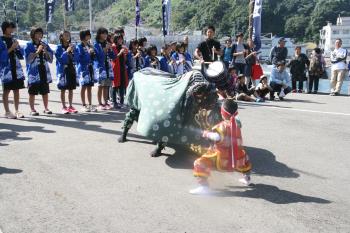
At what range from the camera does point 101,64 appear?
9.52 m

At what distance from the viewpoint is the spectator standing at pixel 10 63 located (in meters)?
8.35

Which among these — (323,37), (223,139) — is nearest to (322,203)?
(223,139)

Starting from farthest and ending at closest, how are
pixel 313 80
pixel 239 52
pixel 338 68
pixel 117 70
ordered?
pixel 313 80 → pixel 338 68 → pixel 239 52 → pixel 117 70

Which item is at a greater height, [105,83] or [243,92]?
[105,83]

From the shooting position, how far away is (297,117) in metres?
9.16

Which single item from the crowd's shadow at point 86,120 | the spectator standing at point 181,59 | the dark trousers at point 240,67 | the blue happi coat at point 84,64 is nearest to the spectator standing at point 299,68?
the dark trousers at point 240,67

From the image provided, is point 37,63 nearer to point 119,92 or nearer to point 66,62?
point 66,62

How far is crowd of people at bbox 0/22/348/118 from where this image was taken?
8648 mm

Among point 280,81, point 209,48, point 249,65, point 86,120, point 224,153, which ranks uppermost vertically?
point 209,48

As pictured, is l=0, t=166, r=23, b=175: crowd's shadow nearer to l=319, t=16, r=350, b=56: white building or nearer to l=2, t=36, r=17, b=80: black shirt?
l=2, t=36, r=17, b=80: black shirt

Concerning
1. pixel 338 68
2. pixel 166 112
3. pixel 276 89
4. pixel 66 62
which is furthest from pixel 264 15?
pixel 166 112

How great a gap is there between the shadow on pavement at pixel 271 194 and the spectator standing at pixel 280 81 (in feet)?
25.6

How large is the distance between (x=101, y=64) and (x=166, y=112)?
453 centimetres

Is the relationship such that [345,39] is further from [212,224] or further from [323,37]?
[212,224]
